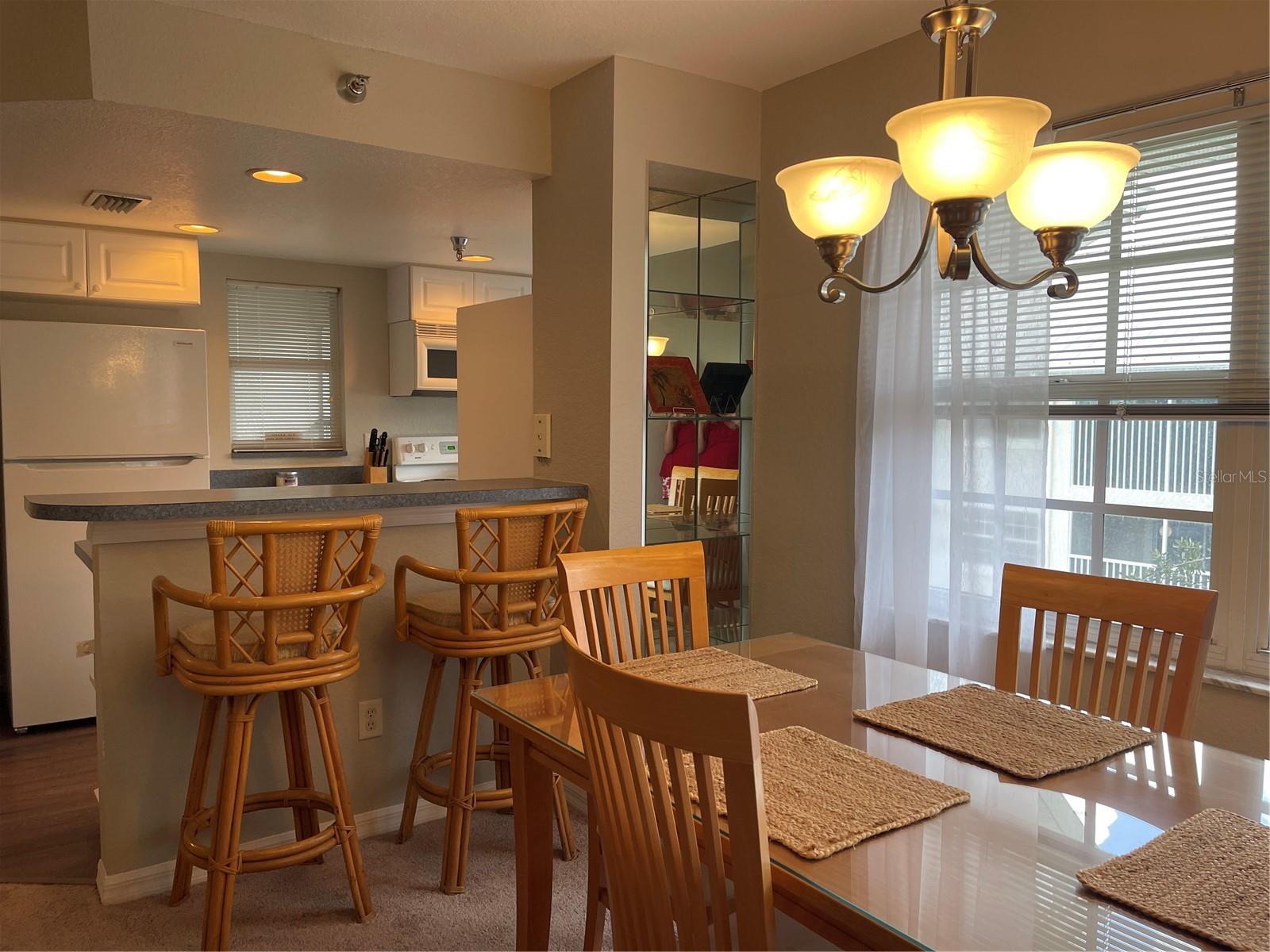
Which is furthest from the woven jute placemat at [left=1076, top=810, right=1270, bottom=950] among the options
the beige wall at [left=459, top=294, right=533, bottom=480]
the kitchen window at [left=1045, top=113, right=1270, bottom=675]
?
the beige wall at [left=459, top=294, right=533, bottom=480]

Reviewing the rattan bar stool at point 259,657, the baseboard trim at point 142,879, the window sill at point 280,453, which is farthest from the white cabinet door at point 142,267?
the baseboard trim at point 142,879

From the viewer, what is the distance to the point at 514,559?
8.09 ft

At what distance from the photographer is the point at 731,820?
3.25 ft

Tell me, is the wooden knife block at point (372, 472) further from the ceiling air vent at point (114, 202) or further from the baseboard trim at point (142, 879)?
the baseboard trim at point (142, 879)

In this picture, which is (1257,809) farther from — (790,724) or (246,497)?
(246,497)

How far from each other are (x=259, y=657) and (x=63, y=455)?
2.41 meters

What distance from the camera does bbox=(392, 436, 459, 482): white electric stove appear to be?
542 cm

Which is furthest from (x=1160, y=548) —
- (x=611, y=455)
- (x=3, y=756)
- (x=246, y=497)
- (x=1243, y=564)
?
(x=3, y=756)

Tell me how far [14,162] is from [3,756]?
2228mm

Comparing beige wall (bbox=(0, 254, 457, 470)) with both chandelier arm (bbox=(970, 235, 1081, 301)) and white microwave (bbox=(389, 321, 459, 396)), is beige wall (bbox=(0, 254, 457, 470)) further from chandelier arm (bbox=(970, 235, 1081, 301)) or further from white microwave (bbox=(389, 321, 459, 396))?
chandelier arm (bbox=(970, 235, 1081, 301))

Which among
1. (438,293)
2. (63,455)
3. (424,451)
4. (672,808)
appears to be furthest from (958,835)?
(424,451)

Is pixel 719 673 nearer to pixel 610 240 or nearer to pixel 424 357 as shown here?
pixel 610 240

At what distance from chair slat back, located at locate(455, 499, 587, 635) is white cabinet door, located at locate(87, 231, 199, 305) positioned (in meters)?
2.61

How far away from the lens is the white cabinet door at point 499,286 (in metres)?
5.29
